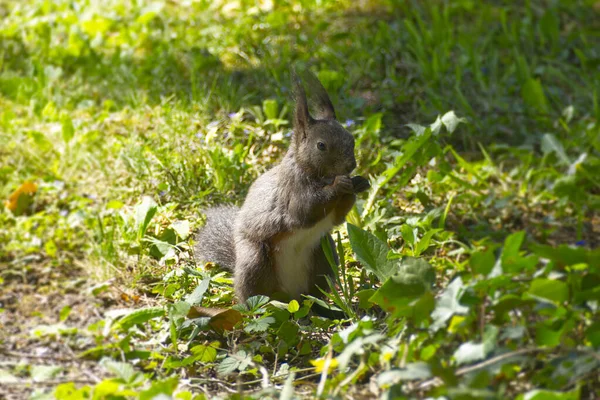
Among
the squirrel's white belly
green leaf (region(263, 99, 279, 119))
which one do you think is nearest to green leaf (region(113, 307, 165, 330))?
the squirrel's white belly

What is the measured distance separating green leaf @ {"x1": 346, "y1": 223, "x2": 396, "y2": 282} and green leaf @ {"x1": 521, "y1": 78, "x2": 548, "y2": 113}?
85.1 inches

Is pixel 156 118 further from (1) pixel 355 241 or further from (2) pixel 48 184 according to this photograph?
(1) pixel 355 241

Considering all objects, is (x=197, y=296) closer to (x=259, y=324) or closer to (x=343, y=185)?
(x=259, y=324)

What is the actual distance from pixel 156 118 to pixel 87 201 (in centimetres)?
64

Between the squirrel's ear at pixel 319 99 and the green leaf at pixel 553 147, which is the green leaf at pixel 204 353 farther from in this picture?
the green leaf at pixel 553 147

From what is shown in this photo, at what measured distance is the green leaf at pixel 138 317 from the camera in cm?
276

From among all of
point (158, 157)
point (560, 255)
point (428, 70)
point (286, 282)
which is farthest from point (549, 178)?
point (560, 255)

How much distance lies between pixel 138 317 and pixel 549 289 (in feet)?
4.80

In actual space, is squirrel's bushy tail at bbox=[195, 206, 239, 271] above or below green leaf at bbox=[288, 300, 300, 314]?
above

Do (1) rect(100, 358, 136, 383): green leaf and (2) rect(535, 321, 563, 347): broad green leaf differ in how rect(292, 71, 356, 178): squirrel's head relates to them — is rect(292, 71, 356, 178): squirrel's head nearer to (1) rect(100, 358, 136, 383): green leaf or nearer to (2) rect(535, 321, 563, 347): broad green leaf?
(1) rect(100, 358, 136, 383): green leaf

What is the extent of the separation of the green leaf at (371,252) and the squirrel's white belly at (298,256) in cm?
30

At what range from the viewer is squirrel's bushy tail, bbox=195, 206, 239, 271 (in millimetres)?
3441

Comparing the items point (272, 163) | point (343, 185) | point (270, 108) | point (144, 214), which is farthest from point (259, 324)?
point (270, 108)

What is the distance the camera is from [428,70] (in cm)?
→ 484
